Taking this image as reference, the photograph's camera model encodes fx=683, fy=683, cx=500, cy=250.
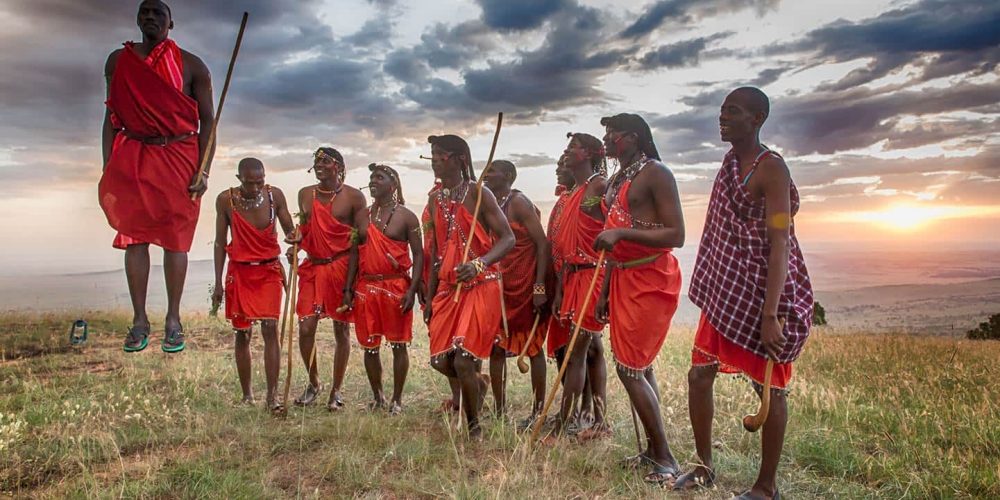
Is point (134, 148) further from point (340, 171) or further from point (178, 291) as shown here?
point (340, 171)

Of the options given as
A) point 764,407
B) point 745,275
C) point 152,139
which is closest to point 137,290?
point 152,139

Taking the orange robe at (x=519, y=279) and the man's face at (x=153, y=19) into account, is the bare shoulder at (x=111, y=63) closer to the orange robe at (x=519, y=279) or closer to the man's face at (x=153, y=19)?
the man's face at (x=153, y=19)

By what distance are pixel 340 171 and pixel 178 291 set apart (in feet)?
11.0

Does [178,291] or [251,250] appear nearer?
[178,291]

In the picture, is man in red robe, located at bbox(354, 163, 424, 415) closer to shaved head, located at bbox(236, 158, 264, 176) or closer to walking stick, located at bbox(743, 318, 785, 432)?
shaved head, located at bbox(236, 158, 264, 176)

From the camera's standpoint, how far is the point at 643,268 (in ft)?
17.4

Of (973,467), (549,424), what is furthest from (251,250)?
(973,467)

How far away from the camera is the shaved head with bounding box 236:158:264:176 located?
761 cm

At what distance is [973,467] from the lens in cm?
532

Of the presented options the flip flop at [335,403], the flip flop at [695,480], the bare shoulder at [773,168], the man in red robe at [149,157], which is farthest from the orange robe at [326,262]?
the bare shoulder at [773,168]

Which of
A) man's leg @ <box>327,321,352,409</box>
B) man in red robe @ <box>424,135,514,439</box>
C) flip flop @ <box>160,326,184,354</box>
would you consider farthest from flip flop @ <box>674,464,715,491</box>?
man's leg @ <box>327,321,352,409</box>

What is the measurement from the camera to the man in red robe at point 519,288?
6.82 meters

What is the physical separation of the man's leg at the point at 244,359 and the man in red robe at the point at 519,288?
9.62 feet

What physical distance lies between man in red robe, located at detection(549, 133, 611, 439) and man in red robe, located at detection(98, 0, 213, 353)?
127 inches
